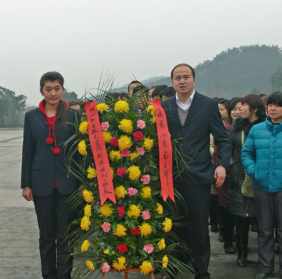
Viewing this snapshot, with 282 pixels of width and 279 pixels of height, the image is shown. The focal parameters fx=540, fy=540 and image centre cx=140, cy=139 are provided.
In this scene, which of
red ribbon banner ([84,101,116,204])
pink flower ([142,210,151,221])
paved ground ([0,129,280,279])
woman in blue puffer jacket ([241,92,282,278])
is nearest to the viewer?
red ribbon banner ([84,101,116,204])

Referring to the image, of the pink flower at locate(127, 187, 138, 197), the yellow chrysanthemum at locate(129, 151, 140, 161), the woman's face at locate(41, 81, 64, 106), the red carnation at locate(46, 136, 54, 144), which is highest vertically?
the woman's face at locate(41, 81, 64, 106)

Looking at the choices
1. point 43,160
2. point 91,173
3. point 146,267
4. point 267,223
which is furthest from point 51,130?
point 267,223

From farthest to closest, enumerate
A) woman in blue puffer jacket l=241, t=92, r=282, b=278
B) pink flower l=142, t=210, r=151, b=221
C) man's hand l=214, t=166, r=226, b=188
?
woman in blue puffer jacket l=241, t=92, r=282, b=278 < man's hand l=214, t=166, r=226, b=188 < pink flower l=142, t=210, r=151, b=221

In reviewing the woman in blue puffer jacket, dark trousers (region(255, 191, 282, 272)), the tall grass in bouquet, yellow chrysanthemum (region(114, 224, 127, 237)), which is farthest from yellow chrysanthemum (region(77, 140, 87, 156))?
dark trousers (region(255, 191, 282, 272))

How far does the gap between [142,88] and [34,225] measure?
145 inches

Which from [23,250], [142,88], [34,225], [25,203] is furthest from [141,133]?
[25,203]

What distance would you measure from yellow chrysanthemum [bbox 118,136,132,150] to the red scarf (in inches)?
25.5

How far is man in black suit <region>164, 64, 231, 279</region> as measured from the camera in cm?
418

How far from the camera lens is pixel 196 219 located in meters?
4.25

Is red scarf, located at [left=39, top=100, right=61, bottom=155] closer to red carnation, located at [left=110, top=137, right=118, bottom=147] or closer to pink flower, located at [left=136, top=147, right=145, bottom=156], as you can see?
red carnation, located at [left=110, top=137, right=118, bottom=147]

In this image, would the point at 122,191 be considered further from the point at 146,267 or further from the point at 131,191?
the point at 146,267

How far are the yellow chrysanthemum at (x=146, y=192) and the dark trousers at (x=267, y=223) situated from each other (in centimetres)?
131

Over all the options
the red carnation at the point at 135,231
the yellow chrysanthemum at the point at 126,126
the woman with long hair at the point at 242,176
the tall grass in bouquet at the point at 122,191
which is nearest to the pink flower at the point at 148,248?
the tall grass in bouquet at the point at 122,191

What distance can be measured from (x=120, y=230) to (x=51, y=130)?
99cm
